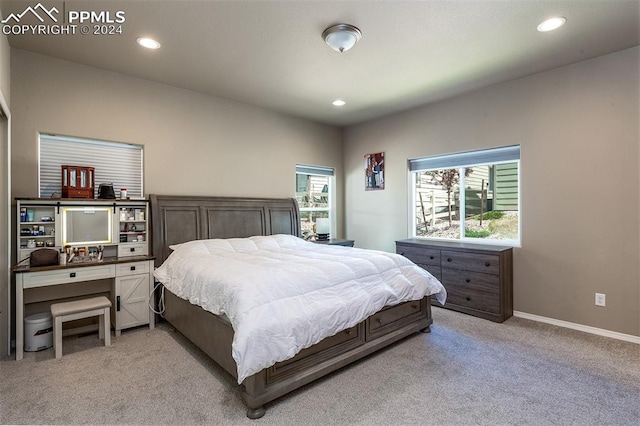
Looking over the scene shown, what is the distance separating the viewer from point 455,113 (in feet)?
13.9

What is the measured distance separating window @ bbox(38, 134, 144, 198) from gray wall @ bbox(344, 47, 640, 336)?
406 centimetres

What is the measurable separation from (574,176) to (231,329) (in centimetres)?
365

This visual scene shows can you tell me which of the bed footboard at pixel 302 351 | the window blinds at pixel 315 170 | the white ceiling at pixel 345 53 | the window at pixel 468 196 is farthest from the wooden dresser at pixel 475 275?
the window blinds at pixel 315 170

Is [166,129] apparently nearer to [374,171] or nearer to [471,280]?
[374,171]

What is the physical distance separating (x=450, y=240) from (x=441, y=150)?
1.27 metres

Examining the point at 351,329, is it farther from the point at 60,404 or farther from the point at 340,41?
the point at 340,41

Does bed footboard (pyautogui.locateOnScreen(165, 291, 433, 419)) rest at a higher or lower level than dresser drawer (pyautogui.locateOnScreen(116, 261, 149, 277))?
lower

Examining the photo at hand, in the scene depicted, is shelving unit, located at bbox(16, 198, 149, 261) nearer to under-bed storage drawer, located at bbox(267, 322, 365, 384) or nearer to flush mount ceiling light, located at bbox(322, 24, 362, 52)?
under-bed storage drawer, located at bbox(267, 322, 365, 384)

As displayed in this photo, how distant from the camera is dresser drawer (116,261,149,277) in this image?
3.15m

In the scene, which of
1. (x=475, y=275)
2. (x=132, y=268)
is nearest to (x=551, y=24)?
(x=475, y=275)

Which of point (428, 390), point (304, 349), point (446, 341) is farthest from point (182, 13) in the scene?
point (446, 341)

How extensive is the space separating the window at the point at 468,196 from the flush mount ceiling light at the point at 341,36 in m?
2.40

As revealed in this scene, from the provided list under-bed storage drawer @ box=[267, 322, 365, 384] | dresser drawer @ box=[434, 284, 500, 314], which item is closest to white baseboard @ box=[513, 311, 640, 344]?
dresser drawer @ box=[434, 284, 500, 314]

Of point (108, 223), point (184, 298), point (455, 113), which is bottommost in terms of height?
point (184, 298)
